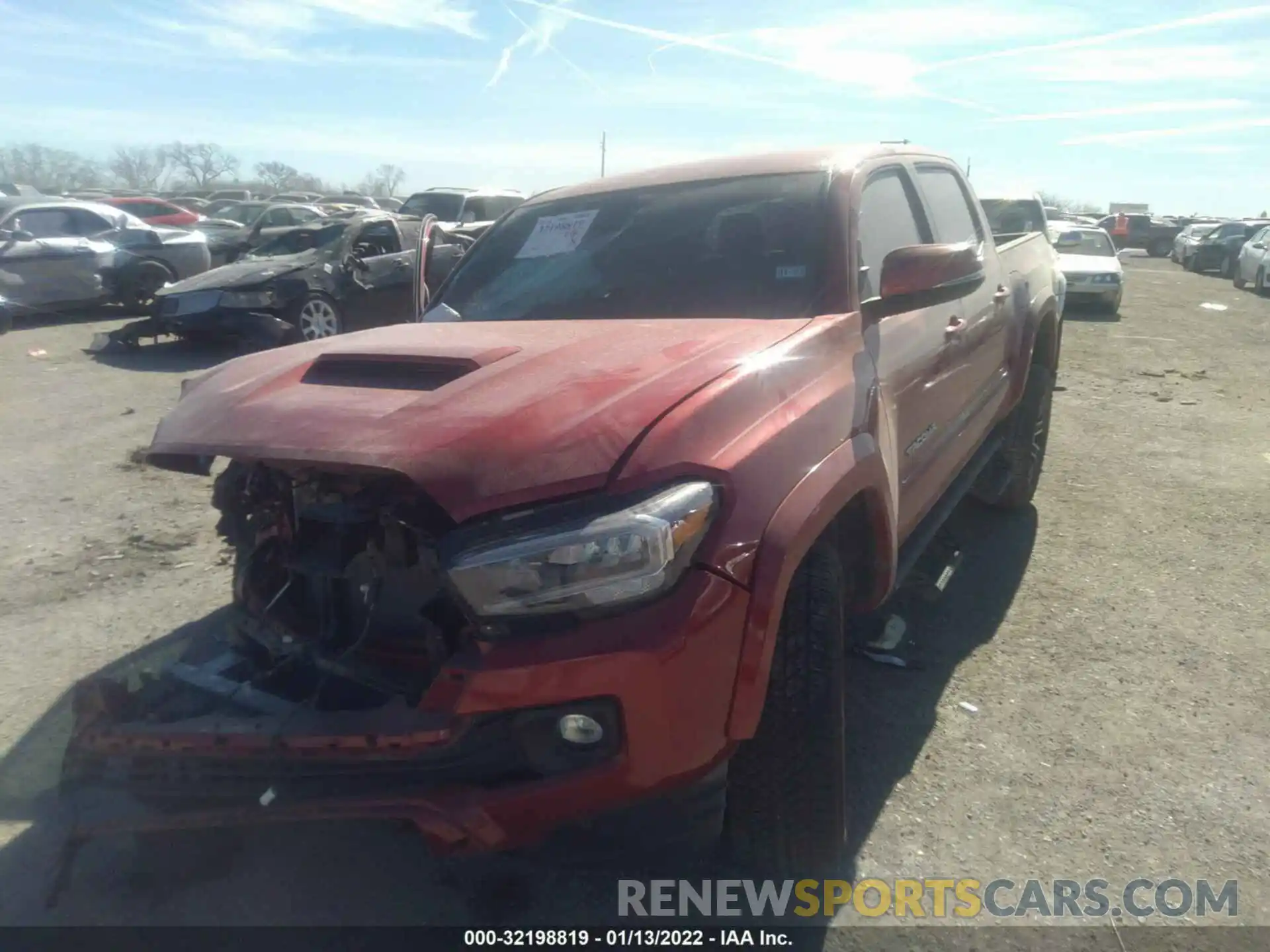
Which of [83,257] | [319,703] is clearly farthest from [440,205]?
[319,703]

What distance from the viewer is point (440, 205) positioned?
16.6 metres

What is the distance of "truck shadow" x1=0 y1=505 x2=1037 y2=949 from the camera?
249 cm

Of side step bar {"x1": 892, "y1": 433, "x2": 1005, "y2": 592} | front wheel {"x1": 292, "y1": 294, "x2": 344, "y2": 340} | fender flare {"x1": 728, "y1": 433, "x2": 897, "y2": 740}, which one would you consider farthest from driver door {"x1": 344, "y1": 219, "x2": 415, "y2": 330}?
fender flare {"x1": 728, "y1": 433, "x2": 897, "y2": 740}

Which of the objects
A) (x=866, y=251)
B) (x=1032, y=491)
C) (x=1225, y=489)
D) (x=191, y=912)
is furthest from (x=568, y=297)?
(x=1225, y=489)

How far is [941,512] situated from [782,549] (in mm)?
1999

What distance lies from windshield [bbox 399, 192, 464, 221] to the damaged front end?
553 inches

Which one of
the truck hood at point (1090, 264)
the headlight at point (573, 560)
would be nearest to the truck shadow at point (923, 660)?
the headlight at point (573, 560)

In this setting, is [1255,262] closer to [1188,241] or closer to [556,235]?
[1188,241]

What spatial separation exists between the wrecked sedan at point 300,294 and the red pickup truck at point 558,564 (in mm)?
6920

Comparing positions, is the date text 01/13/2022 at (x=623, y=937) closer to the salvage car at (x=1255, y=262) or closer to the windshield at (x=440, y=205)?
the windshield at (x=440, y=205)

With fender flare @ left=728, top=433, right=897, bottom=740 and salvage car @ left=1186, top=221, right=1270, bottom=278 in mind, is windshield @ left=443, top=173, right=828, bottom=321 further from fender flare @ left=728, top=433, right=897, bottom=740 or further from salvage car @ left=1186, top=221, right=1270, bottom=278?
salvage car @ left=1186, top=221, right=1270, bottom=278

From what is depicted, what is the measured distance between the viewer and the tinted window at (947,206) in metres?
4.22

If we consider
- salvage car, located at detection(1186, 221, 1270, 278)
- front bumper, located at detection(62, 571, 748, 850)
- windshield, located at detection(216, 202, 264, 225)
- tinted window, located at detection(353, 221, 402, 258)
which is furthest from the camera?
salvage car, located at detection(1186, 221, 1270, 278)

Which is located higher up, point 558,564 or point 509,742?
point 558,564
